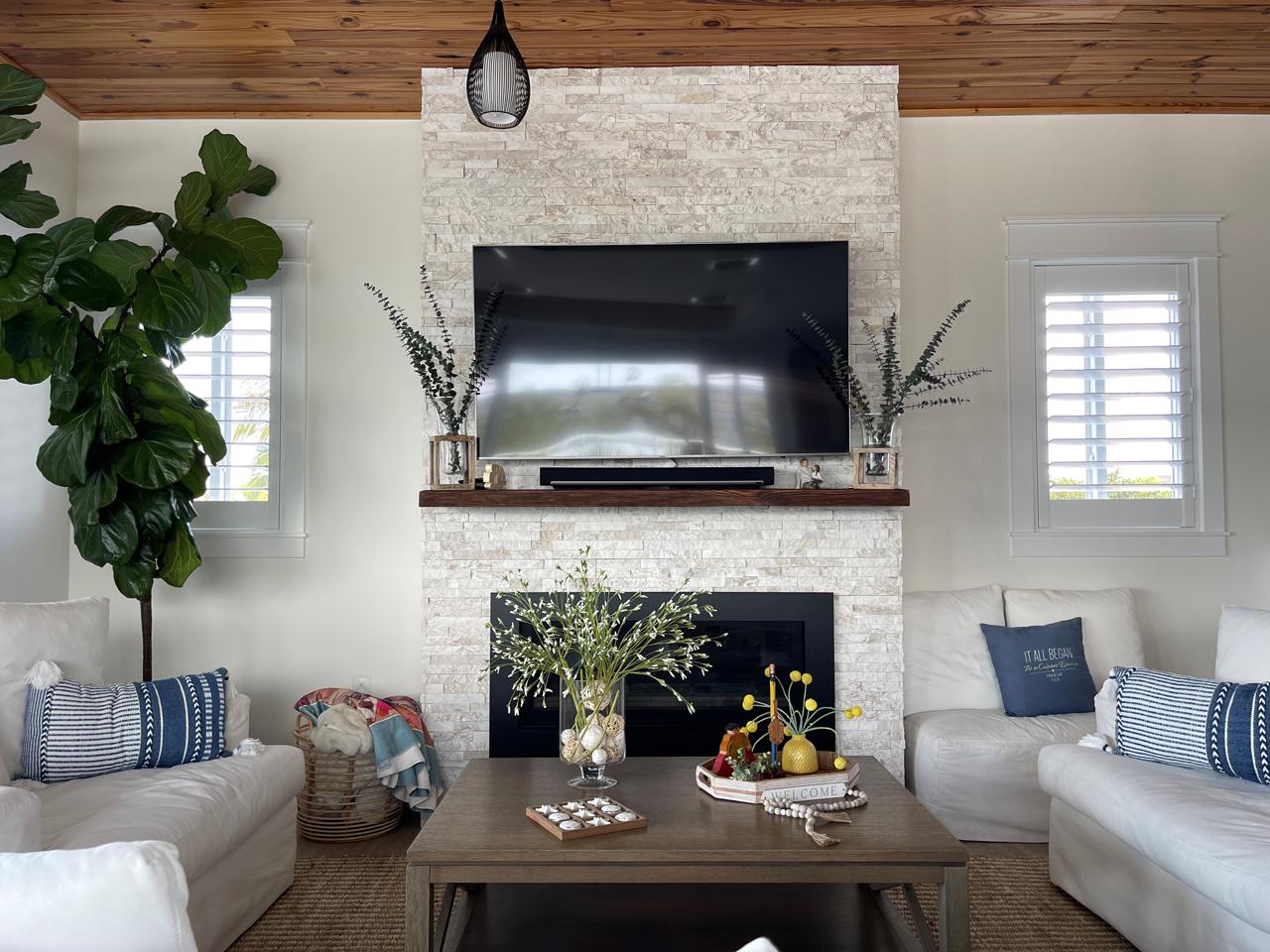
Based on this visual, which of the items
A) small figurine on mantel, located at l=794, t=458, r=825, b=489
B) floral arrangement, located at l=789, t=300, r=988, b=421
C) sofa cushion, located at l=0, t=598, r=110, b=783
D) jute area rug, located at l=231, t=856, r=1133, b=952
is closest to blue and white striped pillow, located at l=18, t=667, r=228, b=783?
sofa cushion, located at l=0, t=598, r=110, b=783

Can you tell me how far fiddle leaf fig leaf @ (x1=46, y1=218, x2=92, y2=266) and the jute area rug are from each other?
2289 millimetres

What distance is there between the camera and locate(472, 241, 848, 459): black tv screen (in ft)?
11.8

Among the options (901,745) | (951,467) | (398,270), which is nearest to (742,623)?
(901,745)

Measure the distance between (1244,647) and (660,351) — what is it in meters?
2.20

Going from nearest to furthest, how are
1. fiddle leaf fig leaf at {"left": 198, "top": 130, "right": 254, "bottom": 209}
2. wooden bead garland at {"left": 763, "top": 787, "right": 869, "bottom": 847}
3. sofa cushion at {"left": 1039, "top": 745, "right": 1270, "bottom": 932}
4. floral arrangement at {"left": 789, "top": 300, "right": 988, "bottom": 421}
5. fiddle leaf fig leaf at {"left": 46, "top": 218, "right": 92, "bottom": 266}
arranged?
sofa cushion at {"left": 1039, "top": 745, "right": 1270, "bottom": 932}, wooden bead garland at {"left": 763, "top": 787, "right": 869, "bottom": 847}, fiddle leaf fig leaf at {"left": 46, "top": 218, "right": 92, "bottom": 266}, floral arrangement at {"left": 789, "top": 300, "right": 988, "bottom": 421}, fiddle leaf fig leaf at {"left": 198, "top": 130, "right": 254, "bottom": 209}

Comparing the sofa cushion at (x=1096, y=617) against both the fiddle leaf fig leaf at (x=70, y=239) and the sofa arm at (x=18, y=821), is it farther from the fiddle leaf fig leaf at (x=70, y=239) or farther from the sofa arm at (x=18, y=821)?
the fiddle leaf fig leaf at (x=70, y=239)

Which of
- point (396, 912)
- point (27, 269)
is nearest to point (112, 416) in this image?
point (27, 269)

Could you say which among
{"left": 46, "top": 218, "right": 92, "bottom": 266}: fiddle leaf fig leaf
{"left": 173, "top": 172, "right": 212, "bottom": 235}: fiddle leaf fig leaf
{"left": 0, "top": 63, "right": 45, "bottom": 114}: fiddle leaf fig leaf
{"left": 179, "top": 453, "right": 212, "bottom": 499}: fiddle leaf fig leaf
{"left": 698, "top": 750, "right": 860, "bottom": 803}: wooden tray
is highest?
{"left": 0, "top": 63, "right": 45, "bottom": 114}: fiddle leaf fig leaf

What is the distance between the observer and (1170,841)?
2.15 metres

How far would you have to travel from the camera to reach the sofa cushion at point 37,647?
2566 mm

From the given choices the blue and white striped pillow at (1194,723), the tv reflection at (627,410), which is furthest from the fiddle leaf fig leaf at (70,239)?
the blue and white striped pillow at (1194,723)

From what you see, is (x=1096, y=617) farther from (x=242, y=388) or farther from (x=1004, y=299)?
(x=242, y=388)

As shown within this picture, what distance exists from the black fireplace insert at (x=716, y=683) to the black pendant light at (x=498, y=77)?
6.43 ft

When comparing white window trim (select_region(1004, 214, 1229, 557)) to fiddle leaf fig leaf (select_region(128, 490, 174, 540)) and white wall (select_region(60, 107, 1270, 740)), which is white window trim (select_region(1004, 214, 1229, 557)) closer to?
white wall (select_region(60, 107, 1270, 740))
